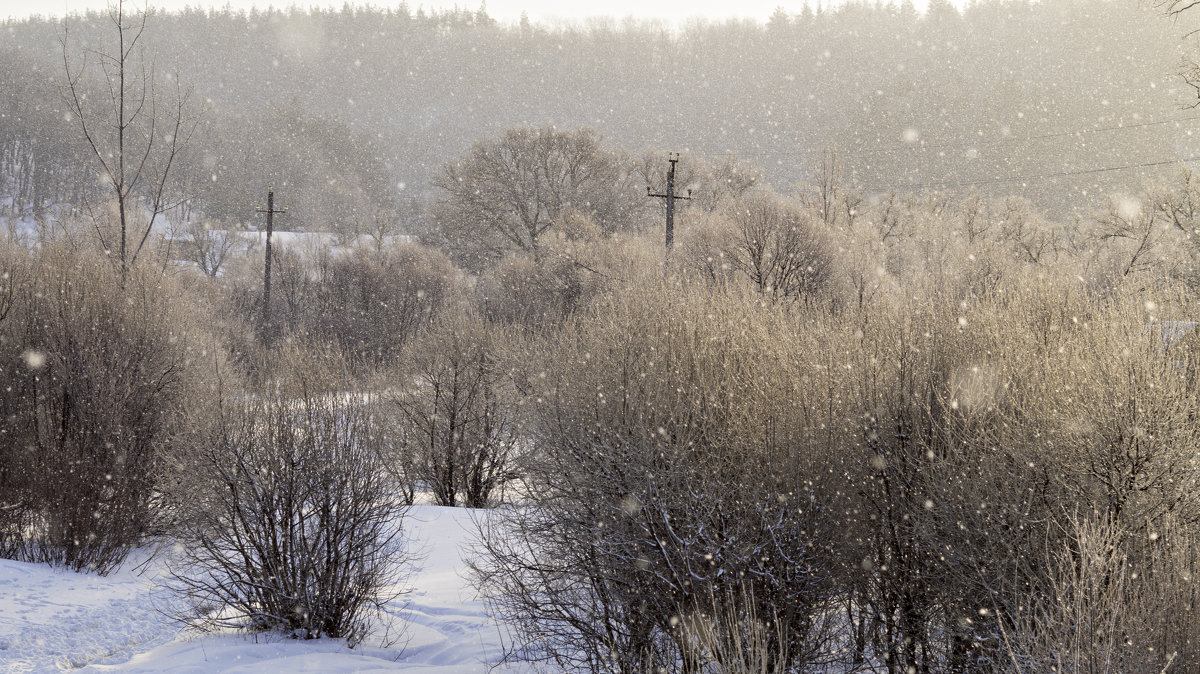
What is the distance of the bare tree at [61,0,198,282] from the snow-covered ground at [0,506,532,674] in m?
4.23

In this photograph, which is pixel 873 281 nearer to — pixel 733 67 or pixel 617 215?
pixel 617 215

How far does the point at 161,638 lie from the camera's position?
8688 mm

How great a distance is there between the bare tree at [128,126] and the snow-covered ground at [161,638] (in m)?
4.23

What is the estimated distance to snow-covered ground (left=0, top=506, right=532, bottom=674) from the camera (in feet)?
25.0

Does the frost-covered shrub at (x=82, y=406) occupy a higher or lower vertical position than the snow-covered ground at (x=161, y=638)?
higher

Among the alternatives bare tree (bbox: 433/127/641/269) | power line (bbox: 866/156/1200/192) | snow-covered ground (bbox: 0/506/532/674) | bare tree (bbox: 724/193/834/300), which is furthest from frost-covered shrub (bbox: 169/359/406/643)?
power line (bbox: 866/156/1200/192)

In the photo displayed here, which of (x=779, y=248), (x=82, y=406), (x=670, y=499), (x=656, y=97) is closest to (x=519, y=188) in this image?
(x=779, y=248)

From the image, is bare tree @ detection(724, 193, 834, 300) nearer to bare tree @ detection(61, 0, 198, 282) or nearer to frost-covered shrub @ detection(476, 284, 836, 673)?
bare tree @ detection(61, 0, 198, 282)

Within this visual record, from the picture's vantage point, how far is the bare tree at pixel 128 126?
1080cm

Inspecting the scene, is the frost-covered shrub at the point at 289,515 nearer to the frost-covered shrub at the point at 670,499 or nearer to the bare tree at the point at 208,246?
the frost-covered shrub at the point at 670,499

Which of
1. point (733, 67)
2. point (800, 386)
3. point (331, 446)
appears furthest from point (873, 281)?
point (733, 67)

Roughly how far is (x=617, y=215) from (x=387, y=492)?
128 ft

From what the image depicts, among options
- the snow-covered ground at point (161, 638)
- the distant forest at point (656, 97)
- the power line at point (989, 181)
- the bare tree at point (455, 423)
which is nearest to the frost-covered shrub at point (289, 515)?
the snow-covered ground at point (161, 638)

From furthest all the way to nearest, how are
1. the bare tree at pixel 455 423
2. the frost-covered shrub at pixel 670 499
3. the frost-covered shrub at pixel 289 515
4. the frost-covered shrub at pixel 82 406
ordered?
the bare tree at pixel 455 423 → the frost-covered shrub at pixel 82 406 → the frost-covered shrub at pixel 289 515 → the frost-covered shrub at pixel 670 499
